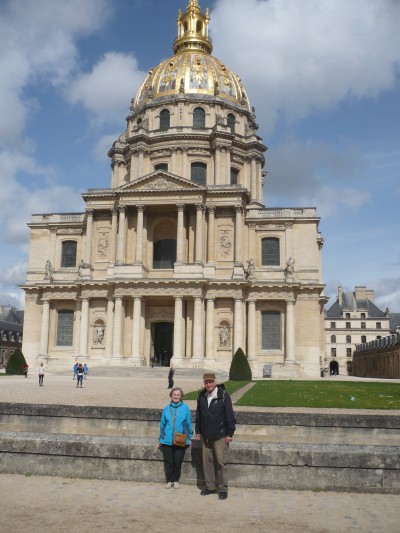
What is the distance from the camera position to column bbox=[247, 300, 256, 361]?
46.7 metres

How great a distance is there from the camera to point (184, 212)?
1905 inches

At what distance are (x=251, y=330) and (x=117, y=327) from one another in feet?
36.4

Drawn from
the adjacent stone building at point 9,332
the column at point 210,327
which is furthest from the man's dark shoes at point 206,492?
the adjacent stone building at point 9,332

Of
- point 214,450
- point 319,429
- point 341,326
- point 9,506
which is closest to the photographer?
point 9,506

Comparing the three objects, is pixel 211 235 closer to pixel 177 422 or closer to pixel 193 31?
pixel 193 31

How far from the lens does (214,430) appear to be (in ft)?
27.2

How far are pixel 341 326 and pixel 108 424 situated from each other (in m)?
90.0

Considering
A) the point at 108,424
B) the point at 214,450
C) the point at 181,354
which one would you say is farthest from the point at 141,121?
the point at 214,450

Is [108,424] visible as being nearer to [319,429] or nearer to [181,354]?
[319,429]

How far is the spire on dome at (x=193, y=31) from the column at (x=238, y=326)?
3588 cm

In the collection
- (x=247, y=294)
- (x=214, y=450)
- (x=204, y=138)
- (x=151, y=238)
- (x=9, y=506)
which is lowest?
(x=9, y=506)

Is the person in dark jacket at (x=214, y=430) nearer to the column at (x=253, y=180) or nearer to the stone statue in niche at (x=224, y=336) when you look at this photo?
the stone statue in niche at (x=224, y=336)

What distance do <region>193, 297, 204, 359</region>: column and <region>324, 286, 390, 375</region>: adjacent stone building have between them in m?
56.5

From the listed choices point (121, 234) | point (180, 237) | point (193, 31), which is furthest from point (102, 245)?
point (193, 31)
